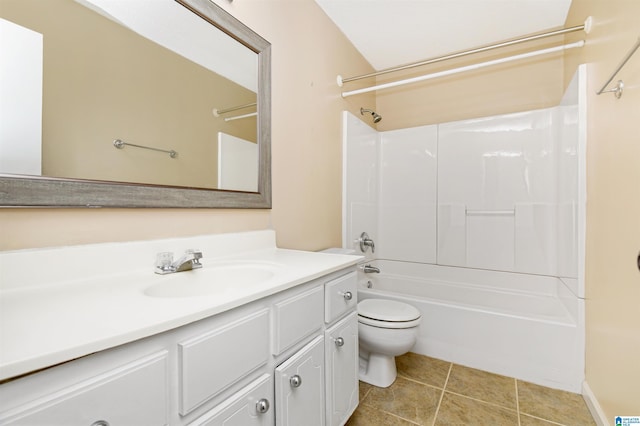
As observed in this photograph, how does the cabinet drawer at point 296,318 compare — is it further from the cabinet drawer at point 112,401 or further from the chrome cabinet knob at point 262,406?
the cabinet drawer at point 112,401

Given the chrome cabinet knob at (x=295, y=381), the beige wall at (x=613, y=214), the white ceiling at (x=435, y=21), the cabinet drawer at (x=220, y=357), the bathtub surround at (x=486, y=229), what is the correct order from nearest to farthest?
the cabinet drawer at (x=220, y=357)
the chrome cabinet knob at (x=295, y=381)
the beige wall at (x=613, y=214)
the bathtub surround at (x=486, y=229)
the white ceiling at (x=435, y=21)

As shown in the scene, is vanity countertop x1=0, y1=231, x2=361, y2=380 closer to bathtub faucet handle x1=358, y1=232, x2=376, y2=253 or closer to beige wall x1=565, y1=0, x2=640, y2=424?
beige wall x1=565, y1=0, x2=640, y2=424

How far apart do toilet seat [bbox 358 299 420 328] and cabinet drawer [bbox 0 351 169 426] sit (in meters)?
1.33

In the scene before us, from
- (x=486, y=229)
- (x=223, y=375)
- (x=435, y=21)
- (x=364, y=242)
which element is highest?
(x=435, y=21)

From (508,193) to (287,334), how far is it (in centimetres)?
234

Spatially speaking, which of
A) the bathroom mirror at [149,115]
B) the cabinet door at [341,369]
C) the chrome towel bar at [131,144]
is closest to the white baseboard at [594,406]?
the cabinet door at [341,369]

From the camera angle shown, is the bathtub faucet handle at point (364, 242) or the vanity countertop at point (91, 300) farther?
the bathtub faucet handle at point (364, 242)

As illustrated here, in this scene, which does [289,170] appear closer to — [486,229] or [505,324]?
[505,324]

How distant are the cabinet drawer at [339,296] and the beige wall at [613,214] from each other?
1.08m

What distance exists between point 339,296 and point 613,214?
1.31 m

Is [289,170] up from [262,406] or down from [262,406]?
up

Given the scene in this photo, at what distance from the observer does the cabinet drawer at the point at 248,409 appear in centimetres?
70

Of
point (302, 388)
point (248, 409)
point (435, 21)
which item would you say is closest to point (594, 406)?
point (302, 388)

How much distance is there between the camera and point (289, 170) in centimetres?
176
